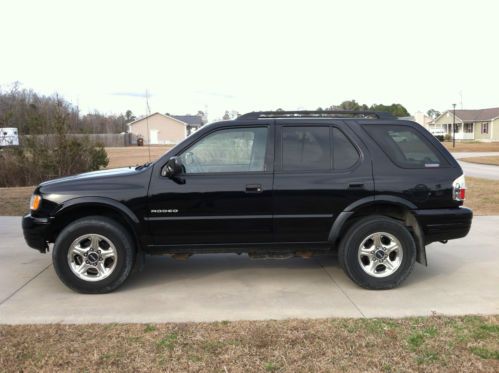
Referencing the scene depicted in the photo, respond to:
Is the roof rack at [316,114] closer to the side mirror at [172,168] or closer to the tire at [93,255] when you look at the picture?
the side mirror at [172,168]

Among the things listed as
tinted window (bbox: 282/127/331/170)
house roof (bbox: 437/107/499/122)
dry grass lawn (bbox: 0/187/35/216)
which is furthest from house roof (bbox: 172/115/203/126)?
tinted window (bbox: 282/127/331/170)

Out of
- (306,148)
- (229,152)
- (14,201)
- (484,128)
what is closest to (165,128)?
(484,128)

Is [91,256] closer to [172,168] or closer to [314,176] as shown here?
[172,168]

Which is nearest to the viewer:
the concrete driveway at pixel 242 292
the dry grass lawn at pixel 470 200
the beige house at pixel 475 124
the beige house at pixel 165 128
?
the concrete driveway at pixel 242 292

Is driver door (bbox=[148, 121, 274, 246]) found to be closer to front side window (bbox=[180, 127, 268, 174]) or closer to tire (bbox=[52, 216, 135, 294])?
front side window (bbox=[180, 127, 268, 174])

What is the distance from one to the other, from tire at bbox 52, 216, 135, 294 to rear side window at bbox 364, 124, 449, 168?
285cm

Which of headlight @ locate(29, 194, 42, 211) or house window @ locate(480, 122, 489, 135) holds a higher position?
house window @ locate(480, 122, 489, 135)

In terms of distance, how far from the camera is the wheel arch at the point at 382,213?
4730 mm

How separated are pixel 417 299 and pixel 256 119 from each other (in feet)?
8.11

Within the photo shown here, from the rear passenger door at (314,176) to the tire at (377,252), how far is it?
0.28 m

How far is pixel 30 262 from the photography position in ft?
19.5

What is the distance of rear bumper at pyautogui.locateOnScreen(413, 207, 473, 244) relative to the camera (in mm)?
4766

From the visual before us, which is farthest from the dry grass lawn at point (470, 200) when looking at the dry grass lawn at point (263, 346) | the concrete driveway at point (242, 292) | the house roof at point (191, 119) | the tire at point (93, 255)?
the house roof at point (191, 119)

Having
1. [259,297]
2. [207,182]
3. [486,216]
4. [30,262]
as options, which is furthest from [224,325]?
[486,216]
